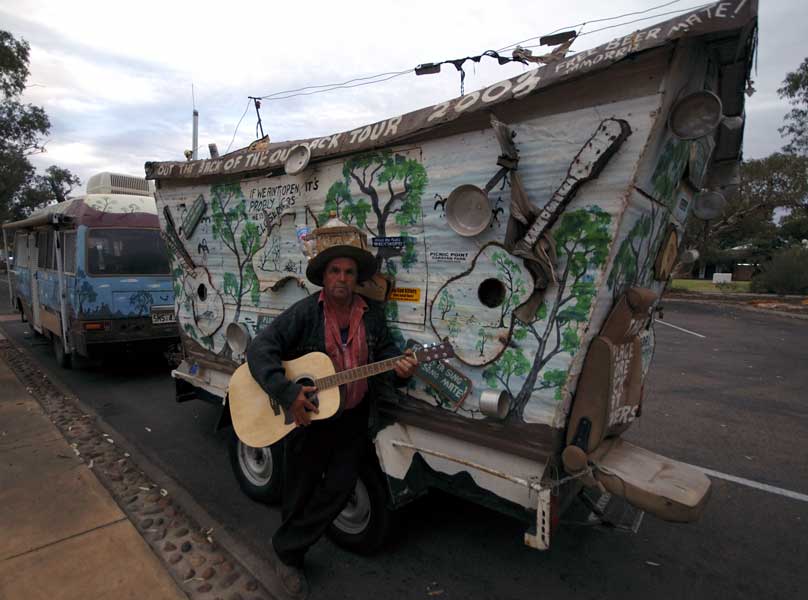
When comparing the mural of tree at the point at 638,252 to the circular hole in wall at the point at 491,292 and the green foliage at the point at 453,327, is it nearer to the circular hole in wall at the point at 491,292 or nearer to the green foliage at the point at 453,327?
the circular hole in wall at the point at 491,292

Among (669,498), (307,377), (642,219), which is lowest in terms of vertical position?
(669,498)

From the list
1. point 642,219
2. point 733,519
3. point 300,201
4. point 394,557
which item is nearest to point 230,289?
point 300,201

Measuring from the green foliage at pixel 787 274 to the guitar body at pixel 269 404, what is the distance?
86.4ft

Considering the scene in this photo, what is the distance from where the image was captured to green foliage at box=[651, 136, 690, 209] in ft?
6.99

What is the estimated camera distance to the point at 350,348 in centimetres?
262

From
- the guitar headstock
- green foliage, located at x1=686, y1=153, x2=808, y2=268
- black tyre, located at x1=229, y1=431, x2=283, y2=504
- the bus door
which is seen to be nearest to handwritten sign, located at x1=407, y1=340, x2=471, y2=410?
the guitar headstock

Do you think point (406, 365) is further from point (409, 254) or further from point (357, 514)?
point (357, 514)

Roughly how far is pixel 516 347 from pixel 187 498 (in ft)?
9.41

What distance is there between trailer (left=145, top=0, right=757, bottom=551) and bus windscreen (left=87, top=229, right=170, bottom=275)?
5.21 metres

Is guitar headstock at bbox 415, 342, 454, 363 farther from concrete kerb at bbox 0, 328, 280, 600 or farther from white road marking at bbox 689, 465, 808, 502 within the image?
white road marking at bbox 689, 465, 808, 502

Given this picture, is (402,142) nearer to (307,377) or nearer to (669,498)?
(307,377)

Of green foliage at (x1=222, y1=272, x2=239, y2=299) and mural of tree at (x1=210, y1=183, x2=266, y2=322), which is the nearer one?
mural of tree at (x1=210, y1=183, x2=266, y2=322)

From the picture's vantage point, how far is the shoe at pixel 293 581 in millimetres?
2566

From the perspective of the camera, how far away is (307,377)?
2609mm
